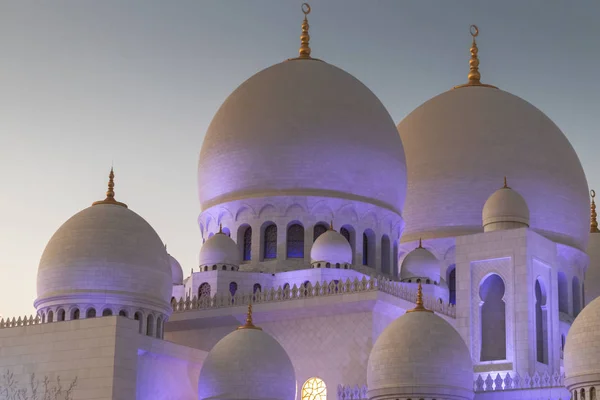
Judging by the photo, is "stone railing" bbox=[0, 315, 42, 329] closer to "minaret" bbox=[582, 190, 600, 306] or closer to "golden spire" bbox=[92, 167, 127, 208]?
"golden spire" bbox=[92, 167, 127, 208]

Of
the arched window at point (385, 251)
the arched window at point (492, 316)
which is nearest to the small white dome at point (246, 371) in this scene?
the arched window at point (492, 316)

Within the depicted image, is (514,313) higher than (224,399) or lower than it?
higher

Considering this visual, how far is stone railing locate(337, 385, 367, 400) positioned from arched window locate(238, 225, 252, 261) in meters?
7.34

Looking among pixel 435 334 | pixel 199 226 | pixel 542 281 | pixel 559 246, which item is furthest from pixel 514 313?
pixel 199 226

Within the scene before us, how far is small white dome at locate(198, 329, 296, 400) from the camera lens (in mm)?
29172

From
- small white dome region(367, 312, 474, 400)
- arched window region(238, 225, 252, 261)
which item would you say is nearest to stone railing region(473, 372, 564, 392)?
small white dome region(367, 312, 474, 400)

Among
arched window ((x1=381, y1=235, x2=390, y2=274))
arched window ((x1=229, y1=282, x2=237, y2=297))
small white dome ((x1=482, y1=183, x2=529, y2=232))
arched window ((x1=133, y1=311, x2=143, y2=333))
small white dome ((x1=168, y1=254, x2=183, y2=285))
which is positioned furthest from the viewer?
small white dome ((x1=168, y1=254, x2=183, y2=285))

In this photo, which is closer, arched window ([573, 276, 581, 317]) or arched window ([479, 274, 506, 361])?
arched window ([479, 274, 506, 361])

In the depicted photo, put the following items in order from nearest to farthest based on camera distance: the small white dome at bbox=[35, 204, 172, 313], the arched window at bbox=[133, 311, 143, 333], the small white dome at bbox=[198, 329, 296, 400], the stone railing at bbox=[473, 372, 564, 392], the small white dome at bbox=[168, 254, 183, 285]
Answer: the stone railing at bbox=[473, 372, 564, 392] → the small white dome at bbox=[198, 329, 296, 400] → the small white dome at bbox=[35, 204, 172, 313] → the arched window at bbox=[133, 311, 143, 333] → the small white dome at bbox=[168, 254, 183, 285]

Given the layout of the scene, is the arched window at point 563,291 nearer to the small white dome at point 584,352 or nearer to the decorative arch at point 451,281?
the decorative arch at point 451,281

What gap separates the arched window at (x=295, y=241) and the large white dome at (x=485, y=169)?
496cm

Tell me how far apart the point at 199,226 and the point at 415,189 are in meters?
7.07

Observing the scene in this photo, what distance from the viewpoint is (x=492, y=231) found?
1328 inches

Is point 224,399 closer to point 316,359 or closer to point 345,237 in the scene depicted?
point 316,359
